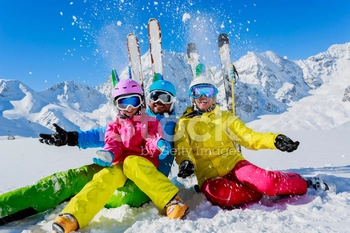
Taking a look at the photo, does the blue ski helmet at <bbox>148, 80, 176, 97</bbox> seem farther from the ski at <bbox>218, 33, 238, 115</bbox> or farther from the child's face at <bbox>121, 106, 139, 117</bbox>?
the ski at <bbox>218, 33, 238, 115</bbox>

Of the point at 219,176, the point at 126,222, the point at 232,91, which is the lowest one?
the point at 126,222

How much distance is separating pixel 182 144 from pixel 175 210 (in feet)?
3.06

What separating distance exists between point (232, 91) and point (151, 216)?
14.8 ft

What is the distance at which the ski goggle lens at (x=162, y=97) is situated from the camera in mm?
3740

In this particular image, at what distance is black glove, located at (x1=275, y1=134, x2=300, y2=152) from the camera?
2.62m

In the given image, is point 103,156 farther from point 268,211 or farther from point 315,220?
point 315,220

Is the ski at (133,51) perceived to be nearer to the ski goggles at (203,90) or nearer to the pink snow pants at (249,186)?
the ski goggles at (203,90)

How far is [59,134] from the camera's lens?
3211 millimetres

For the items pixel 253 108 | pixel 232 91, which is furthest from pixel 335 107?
pixel 232 91

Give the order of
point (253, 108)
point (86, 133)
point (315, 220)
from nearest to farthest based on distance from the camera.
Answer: point (315, 220)
point (86, 133)
point (253, 108)

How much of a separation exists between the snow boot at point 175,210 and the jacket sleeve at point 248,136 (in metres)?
1.04

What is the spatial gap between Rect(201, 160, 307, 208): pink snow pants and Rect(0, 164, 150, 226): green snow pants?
693 millimetres

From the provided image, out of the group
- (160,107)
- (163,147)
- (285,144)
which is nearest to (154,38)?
(160,107)

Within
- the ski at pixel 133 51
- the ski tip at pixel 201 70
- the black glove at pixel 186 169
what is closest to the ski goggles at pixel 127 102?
the black glove at pixel 186 169
